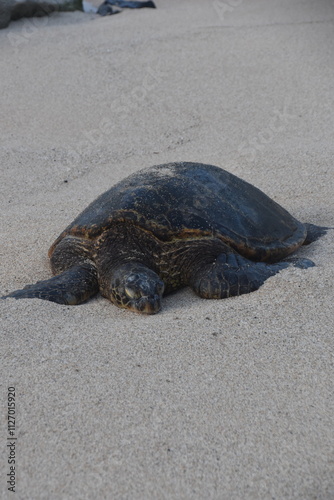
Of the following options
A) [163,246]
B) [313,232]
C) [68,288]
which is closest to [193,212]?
[163,246]

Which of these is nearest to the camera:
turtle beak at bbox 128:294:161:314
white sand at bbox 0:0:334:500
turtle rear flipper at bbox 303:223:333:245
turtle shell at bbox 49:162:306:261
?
white sand at bbox 0:0:334:500

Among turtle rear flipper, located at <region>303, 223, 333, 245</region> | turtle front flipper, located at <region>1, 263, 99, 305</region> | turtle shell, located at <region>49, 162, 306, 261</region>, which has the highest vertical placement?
turtle shell, located at <region>49, 162, 306, 261</region>

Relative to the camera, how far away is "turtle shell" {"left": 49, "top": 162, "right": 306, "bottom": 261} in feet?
12.0

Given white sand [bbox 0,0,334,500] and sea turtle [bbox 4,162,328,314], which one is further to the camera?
sea turtle [bbox 4,162,328,314]

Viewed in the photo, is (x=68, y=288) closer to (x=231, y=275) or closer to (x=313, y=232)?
(x=231, y=275)

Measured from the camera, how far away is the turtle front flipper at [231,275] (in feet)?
11.3

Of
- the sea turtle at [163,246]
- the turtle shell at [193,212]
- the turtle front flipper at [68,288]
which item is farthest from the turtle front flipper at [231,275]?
the turtle front flipper at [68,288]

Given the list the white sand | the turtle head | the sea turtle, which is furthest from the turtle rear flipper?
the turtle head

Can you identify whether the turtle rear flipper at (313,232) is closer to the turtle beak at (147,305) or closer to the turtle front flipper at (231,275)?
the turtle front flipper at (231,275)

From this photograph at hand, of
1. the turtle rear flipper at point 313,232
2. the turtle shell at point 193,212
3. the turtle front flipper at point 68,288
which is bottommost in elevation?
the turtle rear flipper at point 313,232

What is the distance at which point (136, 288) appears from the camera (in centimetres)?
333

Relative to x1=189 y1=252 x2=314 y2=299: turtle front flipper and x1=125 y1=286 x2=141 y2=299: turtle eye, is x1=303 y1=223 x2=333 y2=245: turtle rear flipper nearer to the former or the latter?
x1=189 y1=252 x2=314 y2=299: turtle front flipper

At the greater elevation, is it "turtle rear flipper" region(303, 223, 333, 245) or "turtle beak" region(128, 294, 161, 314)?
"turtle beak" region(128, 294, 161, 314)

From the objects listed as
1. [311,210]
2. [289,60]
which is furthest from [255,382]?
[289,60]
